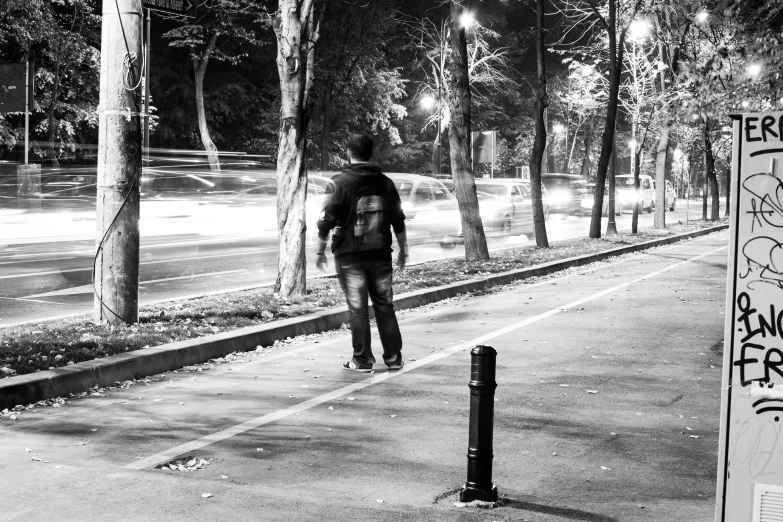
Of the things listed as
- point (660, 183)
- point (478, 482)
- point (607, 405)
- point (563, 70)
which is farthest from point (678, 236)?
point (563, 70)

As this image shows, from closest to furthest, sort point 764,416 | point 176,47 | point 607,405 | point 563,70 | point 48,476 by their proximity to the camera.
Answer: point 764,416 < point 48,476 < point 607,405 < point 176,47 < point 563,70

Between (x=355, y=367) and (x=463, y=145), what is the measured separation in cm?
1224

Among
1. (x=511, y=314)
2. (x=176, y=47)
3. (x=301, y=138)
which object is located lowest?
(x=511, y=314)

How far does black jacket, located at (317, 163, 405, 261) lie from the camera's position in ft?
29.3

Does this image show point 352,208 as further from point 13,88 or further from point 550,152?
point 550,152

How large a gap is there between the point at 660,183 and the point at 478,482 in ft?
116

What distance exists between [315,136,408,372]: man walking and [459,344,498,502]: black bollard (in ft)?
12.5

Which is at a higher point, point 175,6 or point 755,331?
point 175,6

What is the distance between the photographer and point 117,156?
10.4 m

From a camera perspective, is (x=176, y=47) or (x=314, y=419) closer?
(x=314, y=419)

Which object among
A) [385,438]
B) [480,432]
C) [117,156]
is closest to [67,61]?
[117,156]

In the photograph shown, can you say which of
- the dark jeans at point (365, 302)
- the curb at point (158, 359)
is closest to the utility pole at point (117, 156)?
the curb at point (158, 359)

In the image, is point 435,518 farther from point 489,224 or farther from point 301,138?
point 489,224

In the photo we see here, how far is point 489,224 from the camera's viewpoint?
3384 centimetres
